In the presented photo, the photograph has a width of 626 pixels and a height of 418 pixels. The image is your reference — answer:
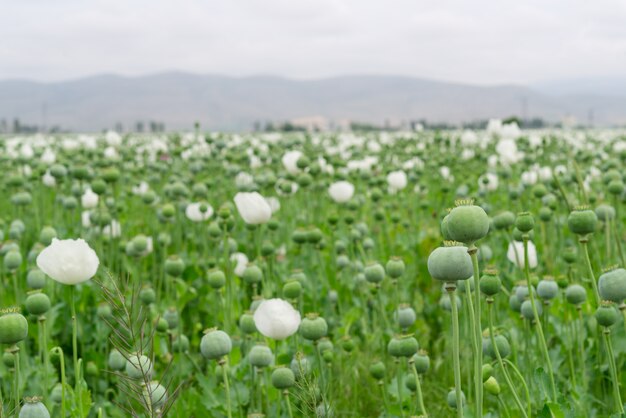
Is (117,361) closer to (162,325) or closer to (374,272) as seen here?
(162,325)

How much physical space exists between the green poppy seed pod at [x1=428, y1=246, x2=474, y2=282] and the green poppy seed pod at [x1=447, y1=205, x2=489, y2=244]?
0.06 meters

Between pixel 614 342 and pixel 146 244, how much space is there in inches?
88.9

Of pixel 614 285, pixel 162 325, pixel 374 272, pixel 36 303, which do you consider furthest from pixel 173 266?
pixel 614 285

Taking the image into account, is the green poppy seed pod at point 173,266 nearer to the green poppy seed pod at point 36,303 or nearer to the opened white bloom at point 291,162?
the green poppy seed pod at point 36,303

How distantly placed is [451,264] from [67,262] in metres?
1.11

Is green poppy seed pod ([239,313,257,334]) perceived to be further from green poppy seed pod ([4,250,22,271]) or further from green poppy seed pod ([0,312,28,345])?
green poppy seed pod ([4,250,22,271])

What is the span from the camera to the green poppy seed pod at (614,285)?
176 centimetres

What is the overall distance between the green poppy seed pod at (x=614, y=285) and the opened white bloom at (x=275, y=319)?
0.91m

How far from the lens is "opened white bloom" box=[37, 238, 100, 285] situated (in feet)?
6.58

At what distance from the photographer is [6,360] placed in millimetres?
2363

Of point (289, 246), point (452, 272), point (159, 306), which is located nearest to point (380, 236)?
point (289, 246)

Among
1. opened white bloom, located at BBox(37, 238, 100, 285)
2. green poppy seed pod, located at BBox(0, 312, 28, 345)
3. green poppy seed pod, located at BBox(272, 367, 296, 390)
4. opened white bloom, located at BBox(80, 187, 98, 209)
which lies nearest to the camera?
green poppy seed pod, located at BBox(0, 312, 28, 345)

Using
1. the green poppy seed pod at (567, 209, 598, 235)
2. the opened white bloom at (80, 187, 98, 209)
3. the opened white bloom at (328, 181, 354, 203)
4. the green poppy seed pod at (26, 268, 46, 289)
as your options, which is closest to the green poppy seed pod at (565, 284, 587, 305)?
the green poppy seed pod at (567, 209, 598, 235)

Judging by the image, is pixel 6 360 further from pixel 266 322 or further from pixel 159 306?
pixel 159 306
